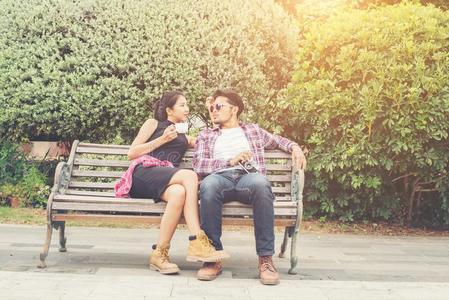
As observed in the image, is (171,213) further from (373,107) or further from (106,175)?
(373,107)

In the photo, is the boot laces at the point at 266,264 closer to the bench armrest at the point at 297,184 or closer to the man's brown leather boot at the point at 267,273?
the man's brown leather boot at the point at 267,273

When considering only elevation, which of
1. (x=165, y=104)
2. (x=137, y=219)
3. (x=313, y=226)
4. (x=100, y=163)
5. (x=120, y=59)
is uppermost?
(x=120, y=59)

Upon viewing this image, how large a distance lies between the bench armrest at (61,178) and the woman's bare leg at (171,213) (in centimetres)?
87

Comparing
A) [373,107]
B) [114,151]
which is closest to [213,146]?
[114,151]

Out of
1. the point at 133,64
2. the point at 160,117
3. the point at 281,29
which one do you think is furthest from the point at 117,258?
the point at 281,29

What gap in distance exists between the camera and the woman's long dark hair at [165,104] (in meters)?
5.43

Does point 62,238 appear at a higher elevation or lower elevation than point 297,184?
lower

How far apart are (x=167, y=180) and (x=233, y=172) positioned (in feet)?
1.72

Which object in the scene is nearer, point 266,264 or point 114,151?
point 266,264

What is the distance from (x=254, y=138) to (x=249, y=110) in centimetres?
208

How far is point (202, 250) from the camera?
4.68 meters

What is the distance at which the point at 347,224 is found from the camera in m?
7.40

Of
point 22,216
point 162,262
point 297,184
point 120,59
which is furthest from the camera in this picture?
point 120,59

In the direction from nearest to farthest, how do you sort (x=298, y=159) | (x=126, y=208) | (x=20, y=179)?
(x=126, y=208)
(x=298, y=159)
(x=20, y=179)
